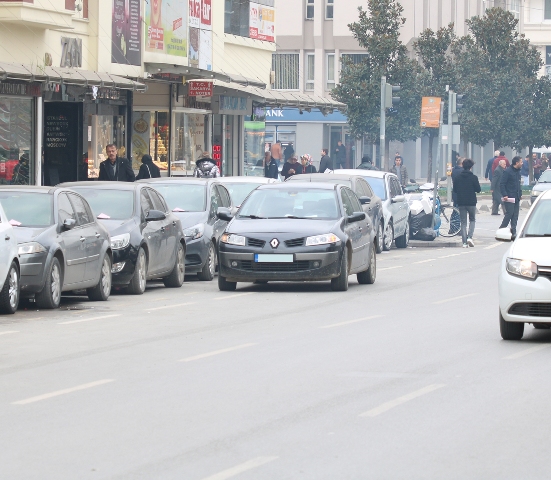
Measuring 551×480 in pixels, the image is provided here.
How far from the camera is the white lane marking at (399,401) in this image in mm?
8953

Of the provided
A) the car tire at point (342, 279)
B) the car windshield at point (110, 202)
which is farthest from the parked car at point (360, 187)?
the car windshield at point (110, 202)

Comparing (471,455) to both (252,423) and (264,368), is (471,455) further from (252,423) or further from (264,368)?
(264,368)

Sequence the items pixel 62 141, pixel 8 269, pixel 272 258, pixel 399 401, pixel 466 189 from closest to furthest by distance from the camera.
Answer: pixel 399 401, pixel 8 269, pixel 272 258, pixel 466 189, pixel 62 141

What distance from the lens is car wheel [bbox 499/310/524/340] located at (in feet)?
43.1

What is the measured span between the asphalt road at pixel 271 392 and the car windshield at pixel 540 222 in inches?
39.4

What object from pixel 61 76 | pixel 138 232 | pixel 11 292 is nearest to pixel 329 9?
pixel 61 76

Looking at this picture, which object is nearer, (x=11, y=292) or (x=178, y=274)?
(x=11, y=292)

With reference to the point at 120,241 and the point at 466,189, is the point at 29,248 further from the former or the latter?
the point at 466,189

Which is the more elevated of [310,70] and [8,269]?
[310,70]

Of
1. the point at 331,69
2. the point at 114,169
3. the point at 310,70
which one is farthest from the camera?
the point at 310,70

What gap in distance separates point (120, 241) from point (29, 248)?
2.90m

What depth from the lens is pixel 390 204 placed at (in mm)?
29938

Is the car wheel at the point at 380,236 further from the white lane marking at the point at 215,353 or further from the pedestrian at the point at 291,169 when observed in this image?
the white lane marking at the point at 215,353

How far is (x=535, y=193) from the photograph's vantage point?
48.2m
